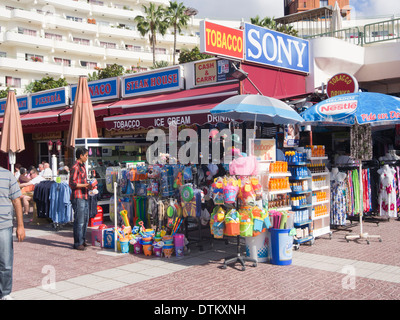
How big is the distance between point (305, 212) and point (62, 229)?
19.8 ft

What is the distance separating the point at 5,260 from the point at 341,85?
822 cm

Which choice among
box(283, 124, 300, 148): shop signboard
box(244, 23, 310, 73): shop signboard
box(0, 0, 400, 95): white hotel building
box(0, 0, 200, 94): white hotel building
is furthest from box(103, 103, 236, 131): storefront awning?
box(0, 0, 200, 94): white hotel building

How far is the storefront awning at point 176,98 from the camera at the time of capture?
394 inches

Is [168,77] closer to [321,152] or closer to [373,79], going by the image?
[321,152]

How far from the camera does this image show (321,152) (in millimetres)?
8289

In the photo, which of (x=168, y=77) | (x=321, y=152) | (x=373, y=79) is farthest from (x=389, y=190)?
(x=168, y=77)

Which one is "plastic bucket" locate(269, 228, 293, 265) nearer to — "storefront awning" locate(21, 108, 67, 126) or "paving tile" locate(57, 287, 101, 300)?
"paving tile" locate(57, 287, 101, 300)

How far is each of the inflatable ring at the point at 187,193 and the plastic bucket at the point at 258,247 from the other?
4.30 ft

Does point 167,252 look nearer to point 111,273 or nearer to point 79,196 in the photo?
point 111,273

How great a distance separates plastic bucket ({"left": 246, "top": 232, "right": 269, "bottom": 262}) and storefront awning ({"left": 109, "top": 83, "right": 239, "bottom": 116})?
14.0 feet

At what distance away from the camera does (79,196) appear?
24.7 feet

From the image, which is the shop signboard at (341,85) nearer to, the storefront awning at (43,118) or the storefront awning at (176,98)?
the storefront awning at (176,98)

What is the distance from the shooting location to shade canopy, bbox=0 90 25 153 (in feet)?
40.1

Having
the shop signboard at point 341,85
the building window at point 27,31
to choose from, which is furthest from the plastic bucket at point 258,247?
the building window at point 27,31
